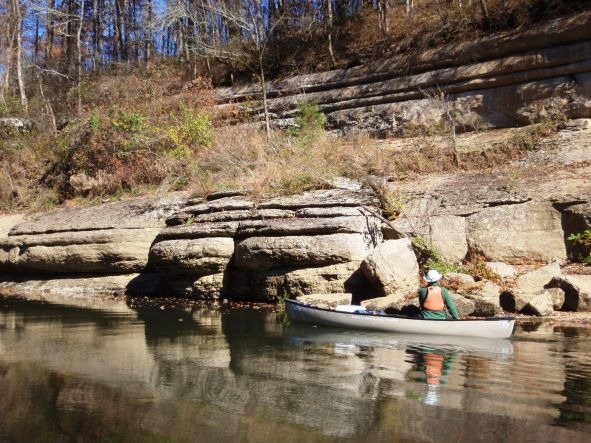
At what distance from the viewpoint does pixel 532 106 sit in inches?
739

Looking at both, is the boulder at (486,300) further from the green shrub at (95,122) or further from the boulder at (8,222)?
the green shrub at (95,122)

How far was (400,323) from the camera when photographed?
10.5m

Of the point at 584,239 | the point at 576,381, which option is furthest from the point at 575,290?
the point at 576,381

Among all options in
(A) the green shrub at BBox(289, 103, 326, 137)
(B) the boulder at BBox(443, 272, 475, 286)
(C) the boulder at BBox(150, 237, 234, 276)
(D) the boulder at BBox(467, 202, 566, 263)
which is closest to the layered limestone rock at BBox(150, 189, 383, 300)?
(C) the boulder at BBox(150, 237, 234, 276)

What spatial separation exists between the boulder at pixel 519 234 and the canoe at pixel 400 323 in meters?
4.98

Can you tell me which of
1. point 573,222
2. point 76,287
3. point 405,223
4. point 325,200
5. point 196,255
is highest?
point 325,200

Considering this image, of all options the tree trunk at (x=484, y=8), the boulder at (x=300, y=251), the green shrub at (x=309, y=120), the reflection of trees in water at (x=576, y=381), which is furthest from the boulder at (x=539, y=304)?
the tree trunk at (x=484, y=8)

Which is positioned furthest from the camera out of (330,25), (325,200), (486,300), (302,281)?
(330,25)

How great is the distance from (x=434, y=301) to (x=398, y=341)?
0.96 m

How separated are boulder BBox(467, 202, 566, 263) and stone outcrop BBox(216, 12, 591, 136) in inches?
201

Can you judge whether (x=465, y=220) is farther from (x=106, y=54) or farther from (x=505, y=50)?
(x=106, y=54)

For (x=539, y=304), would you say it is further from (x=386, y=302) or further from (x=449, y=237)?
(x=449, y=237)

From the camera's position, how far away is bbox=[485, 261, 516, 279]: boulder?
13.7 m

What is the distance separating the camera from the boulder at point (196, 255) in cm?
1555
